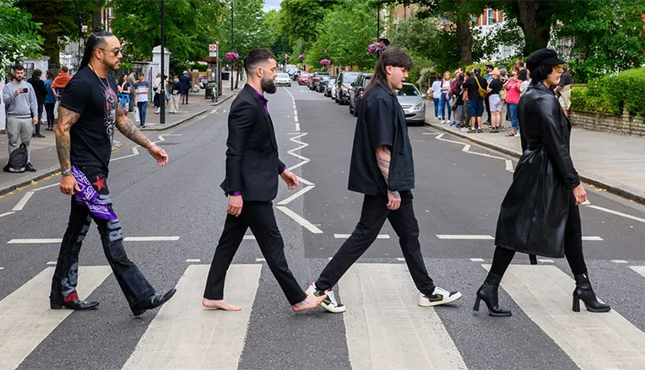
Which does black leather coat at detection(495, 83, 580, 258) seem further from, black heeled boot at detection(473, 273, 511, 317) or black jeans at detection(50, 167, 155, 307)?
black jeans at detection(50, 167, 155, 307)

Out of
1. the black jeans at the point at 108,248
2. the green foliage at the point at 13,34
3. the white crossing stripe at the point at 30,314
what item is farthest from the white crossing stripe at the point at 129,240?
the green foliage at the point at 13,34

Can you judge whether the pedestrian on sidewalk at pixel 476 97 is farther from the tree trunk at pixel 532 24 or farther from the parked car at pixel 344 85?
the parked car at pixel 344 85

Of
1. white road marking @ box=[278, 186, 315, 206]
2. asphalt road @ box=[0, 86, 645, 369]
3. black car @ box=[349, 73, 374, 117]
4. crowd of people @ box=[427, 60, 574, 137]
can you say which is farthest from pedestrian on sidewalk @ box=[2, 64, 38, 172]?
black car @ box=[349, 73, 374, 117]

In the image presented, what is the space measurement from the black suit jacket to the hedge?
1710 centimetres

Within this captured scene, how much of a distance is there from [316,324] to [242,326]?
49 centimetres

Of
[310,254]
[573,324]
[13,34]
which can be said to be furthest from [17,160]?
[573,324]

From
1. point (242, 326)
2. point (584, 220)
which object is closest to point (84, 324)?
point (242, 326)

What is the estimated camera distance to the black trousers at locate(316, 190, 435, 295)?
5.91 meters

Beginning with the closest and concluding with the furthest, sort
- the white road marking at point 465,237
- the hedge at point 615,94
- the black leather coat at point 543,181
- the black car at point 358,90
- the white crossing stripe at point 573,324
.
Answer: the white crossing stripe at point 573,324 → the black leather coat at point 543,181 → the white road marking at point 465,237 → the hedge at point 615,94 → the black car at point 358,90

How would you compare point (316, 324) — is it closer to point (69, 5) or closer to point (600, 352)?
point (600, 352)

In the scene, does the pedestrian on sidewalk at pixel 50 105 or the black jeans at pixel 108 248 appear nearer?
the black jeans at pixel 108 248

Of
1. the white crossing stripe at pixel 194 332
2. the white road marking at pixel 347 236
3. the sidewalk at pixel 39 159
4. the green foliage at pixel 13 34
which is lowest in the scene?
the sidewalk at pixel 39 159

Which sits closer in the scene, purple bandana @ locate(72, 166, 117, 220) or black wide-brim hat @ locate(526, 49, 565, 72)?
purple bandana @ locate(72, 166, 117, 220)

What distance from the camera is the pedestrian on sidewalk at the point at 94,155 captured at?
5.52m
